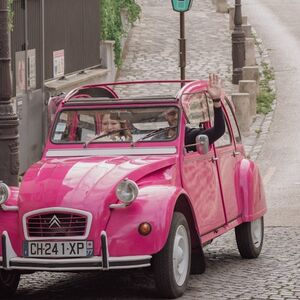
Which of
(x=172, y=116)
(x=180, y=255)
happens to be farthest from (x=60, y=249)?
(x=172, y=116)

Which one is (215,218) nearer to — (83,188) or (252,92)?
(83,188)

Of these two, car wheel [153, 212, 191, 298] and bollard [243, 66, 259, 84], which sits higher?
car wheel [153, 212, 191, 298]

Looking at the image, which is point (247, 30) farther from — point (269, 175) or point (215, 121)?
point (215, 121)

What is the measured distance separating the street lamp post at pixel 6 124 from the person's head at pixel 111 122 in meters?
1.92

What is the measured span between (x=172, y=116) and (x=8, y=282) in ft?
7.44

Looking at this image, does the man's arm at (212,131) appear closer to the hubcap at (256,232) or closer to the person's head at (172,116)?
the person's head at (172,116)

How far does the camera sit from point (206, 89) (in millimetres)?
13039

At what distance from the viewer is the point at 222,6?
42.9 m

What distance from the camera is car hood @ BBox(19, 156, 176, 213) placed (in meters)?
10.7

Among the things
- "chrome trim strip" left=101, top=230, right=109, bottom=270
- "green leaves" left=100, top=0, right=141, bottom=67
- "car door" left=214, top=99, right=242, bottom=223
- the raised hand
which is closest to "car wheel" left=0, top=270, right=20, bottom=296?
"chrome trim strip" left=101, top=230, right=109, bottom=270

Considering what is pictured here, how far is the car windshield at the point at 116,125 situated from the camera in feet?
40.4

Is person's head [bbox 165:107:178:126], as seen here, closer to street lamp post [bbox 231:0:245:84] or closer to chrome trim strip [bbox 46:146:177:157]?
chrome trim strip [bbox 46:146:177:157]

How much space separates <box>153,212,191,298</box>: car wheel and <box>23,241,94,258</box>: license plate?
0.57 meters

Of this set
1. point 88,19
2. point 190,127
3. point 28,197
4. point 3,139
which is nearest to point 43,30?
point 88,19
